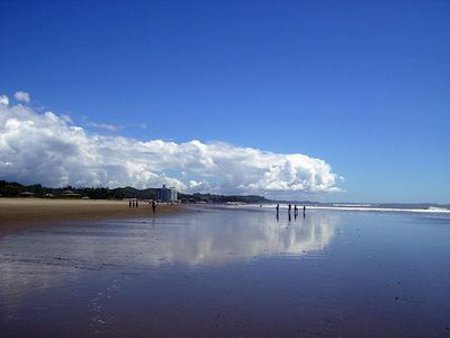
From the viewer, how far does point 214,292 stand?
45.0ft

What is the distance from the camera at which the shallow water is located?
10359 mm

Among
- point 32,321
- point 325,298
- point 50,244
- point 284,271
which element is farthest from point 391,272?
point 50,244

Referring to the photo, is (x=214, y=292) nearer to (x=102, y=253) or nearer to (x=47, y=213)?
(x=102, y=253)

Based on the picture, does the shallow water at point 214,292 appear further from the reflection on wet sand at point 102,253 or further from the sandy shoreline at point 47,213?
the sandy shoreline at point 47,213

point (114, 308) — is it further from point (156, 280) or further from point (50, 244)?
point (50, 244)

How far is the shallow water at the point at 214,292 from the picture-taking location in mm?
10359

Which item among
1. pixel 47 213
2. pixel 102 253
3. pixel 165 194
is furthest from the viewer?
pixel 165 194

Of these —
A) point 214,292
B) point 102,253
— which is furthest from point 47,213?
point 214,292

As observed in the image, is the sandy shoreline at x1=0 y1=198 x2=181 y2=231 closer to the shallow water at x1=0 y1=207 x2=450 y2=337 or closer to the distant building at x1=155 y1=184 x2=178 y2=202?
the shallow water at x1=0 y1=207 x2=450 y2=337

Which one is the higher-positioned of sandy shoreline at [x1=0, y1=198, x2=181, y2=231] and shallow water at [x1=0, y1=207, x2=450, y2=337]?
sandy shoreline at [x1=0, y1=198, x2=181, y2=231]

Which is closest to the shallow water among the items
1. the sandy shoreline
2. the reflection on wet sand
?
the reflection on wet sand

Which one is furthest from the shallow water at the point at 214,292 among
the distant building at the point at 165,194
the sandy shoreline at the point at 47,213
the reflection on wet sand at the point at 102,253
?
the distant building at the point at 165,194

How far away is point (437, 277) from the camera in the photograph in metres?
17.9

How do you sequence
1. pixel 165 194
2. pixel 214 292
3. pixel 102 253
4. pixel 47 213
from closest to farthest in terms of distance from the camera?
pixel 214 292
pixel 102 253
pixel 47 213
pixel 165 194
